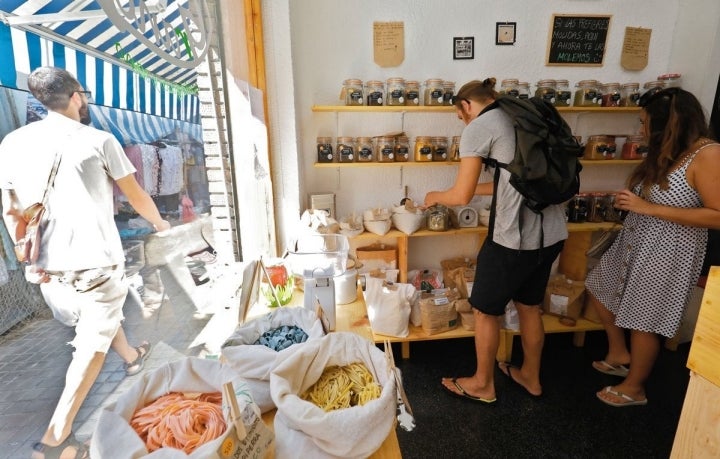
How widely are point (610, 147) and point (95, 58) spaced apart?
2.67m

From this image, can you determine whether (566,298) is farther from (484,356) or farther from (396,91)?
(396,91)

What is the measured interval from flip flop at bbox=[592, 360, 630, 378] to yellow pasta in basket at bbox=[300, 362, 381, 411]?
1.94 meters

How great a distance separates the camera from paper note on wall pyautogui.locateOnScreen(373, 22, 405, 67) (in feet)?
7.28

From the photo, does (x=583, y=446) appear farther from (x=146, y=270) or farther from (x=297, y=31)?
(x=297, y=31)

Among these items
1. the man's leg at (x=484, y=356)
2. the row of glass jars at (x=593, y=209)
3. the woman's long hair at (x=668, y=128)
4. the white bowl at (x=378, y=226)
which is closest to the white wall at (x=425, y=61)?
the white bowl at (x=378, y=226)

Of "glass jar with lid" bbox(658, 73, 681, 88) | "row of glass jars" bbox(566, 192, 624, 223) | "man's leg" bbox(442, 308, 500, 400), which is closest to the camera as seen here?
"man's leg" bbox(442, 308, 500, 400)

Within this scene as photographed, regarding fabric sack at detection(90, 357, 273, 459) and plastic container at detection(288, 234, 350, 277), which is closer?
fabric sack at detection(90, 357, 273, 459)

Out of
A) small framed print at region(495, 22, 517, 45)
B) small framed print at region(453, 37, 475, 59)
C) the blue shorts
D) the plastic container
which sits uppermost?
small framed print at region(495, 22, 517, 45)

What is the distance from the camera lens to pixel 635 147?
2340mm

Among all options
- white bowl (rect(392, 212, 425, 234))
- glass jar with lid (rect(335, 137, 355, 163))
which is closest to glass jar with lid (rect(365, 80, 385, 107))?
glass jar with lid (rect(335, 137, 355, 163))

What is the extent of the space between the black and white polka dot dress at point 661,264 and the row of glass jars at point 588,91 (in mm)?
852

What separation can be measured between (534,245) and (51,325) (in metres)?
1.61

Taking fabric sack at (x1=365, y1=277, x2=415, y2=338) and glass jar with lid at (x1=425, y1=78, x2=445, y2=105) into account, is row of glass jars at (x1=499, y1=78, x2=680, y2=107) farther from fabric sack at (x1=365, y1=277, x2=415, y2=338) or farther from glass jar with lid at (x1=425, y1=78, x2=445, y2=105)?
fabric sack at (x1=365, y1=277, x2=415, y2=338)

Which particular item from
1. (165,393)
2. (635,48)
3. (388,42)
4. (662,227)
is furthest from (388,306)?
(635,48)
